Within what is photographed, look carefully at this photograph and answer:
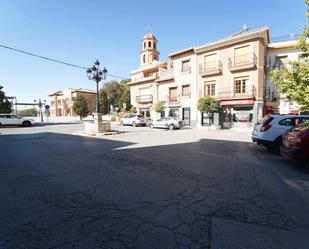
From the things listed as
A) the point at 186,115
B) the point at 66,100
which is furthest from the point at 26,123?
the point at 66,100

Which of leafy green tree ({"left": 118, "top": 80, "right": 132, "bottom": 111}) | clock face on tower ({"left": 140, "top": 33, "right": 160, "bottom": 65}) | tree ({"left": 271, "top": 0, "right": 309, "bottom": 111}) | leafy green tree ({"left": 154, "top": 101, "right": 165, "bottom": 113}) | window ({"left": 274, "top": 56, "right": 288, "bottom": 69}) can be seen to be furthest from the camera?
leafy green tree ({"left": 118, "top": 80, "right": 132, "bottom": 111})

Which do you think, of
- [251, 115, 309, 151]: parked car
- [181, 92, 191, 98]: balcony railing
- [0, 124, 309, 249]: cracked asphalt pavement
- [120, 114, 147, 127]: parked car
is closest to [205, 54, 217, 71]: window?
[181, 92, 191, 98]: balcony railing

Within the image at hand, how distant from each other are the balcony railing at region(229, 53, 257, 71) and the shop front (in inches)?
131

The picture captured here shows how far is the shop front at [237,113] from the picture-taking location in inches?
755

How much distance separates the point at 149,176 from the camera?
4.52 metres

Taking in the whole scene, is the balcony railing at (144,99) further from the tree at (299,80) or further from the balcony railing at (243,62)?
the tree at (299,80)

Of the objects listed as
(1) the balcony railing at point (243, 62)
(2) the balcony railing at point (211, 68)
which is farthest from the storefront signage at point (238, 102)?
(2) the balcony railing at point (211, 68)

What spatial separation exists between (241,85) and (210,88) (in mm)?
3420

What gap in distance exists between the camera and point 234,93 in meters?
20.1

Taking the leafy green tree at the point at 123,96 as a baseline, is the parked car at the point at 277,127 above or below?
below

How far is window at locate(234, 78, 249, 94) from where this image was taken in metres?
19.5

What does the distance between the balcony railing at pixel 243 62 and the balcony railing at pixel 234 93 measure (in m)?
2.09

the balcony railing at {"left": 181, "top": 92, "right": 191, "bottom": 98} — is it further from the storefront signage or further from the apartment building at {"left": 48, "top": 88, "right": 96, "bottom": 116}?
the apartment building at {"left": 48, "top": 88, "right": 96, "bottom": 116}

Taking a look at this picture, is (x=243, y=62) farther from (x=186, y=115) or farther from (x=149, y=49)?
(x=149, y=49)
